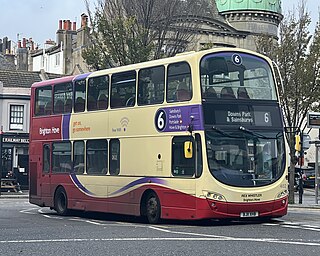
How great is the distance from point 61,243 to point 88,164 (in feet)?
28.2

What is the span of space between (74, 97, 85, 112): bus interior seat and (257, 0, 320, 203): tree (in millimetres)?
11454

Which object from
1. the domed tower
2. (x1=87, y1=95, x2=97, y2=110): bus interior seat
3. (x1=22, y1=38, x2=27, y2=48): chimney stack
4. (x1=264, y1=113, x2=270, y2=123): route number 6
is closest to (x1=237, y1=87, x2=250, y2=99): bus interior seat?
(x1=264, y1=113, x2=270, y2=123): route number 6

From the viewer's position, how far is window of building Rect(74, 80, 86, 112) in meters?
23.5

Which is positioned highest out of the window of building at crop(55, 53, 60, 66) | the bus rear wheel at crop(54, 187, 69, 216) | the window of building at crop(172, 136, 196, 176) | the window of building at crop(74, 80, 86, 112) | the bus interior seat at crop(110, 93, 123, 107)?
the window of building at crop(55, 53, 60, 66)

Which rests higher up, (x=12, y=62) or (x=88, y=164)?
(x=12, y=62)

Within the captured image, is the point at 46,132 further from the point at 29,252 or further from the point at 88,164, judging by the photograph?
the point at 29,252

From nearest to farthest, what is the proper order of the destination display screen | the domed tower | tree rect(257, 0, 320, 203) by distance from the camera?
the destination display screen, tree rect(257, 0, 320, 203), the domed tower

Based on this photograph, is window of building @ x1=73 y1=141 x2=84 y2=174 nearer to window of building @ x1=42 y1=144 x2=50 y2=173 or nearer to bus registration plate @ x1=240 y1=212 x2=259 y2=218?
window of building @ x1=42 y1=144 x2=50 y2=173

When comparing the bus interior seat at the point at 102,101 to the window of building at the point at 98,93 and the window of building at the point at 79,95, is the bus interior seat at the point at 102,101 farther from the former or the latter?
the window of building at the point at 79,95

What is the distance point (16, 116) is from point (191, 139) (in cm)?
3546

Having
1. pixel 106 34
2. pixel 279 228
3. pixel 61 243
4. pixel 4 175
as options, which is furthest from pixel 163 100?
pixel 4 175

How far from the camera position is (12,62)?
81.2 meters

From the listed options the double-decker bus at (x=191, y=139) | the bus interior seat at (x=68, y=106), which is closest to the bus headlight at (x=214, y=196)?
the double-decker bus at (x=191, y=139)

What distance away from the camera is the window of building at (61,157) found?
24234 mm
